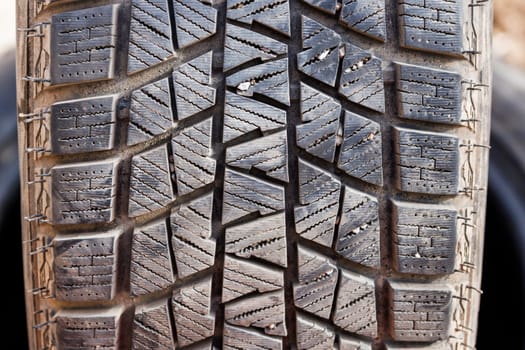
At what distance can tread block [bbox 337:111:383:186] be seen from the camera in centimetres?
57

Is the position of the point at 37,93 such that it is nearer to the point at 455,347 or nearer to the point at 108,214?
the point at 108,214

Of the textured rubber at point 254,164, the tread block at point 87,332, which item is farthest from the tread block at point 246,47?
the tread block at point 87,332

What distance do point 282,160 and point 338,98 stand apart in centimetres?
10

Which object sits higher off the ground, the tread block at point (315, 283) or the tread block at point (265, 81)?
the tread block at point (265, 81)

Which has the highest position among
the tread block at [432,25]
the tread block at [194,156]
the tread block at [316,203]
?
the tread block at [432,25]

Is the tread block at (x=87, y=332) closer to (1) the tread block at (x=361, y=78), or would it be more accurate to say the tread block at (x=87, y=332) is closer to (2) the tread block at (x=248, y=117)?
(2) the tread block at (x=248, y=117)

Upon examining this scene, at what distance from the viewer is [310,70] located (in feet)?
1.84

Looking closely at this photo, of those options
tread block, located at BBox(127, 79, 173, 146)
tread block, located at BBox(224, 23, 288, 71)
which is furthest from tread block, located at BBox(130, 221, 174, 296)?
tread block, located at BBox(224, 23, 288, 71)

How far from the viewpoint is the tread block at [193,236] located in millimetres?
569

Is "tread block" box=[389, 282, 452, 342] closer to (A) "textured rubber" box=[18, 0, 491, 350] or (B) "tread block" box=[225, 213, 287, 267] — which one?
(A) "textured rubber" box=[18, 0, 491, 350]

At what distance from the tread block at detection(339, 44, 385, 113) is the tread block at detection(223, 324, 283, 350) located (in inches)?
12.4

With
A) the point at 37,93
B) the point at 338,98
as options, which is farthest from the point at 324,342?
the point at 37,93

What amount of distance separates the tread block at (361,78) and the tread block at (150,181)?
23cm

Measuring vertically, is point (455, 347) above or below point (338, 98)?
below
